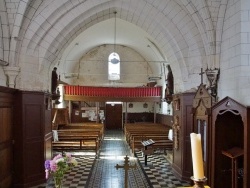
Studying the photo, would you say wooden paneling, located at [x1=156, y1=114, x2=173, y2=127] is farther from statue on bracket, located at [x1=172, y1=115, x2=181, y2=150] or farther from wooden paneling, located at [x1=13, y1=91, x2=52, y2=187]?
wooden paneling, located at [x1=13, y1=91, x2=52, y2=187]

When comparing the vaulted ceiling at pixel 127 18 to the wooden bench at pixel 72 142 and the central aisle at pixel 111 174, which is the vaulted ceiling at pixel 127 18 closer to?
the central aisle at pixel 111 174

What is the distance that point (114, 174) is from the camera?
27.6ft

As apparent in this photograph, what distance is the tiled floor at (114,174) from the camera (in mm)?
7414

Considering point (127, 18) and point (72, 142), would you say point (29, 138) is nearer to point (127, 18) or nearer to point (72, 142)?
point (72, 142)

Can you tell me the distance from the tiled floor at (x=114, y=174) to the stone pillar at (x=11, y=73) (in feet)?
8.57

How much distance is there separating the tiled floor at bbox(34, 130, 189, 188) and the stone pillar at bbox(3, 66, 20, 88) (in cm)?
261

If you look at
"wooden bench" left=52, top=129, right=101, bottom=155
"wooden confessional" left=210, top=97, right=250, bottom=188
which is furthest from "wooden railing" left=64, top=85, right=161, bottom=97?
"wooden confessional" left=210, top=97, right=250, bottom=188

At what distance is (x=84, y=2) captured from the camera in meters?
7.77

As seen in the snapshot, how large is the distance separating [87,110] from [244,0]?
1572 cm

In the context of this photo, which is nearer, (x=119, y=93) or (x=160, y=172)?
(x=160, y=172)

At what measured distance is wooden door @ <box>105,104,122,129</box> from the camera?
23141mm

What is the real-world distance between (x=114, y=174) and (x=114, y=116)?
48.7 feet

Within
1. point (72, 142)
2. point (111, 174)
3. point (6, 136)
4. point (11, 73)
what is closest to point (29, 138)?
point (6, 136)

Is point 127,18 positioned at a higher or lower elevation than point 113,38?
lower
